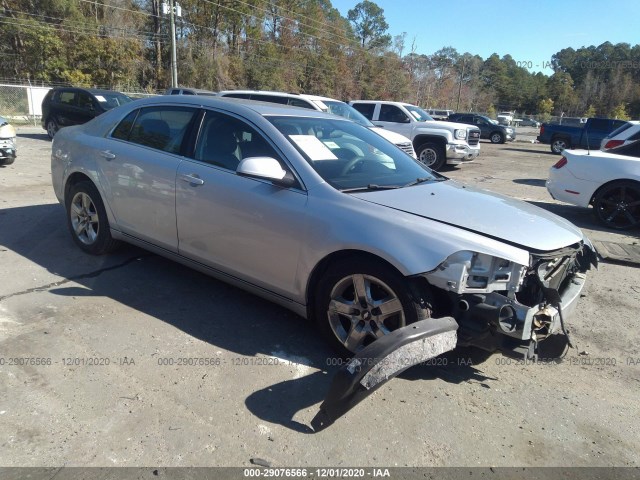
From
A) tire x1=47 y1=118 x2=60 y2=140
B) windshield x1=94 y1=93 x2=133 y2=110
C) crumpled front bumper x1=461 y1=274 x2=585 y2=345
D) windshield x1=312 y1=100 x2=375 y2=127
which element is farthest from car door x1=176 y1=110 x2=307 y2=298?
tire x1=47 y1=118 x2=60 y2=140

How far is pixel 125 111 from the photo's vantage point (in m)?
4.70

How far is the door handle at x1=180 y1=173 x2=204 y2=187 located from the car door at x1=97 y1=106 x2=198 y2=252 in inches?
4.9

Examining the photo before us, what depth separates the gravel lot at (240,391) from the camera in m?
2.47

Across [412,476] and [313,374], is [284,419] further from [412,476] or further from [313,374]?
[412,476]

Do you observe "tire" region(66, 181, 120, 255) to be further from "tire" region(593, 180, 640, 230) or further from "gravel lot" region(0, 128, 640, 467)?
"tire" region(593, 180, 640, 230)

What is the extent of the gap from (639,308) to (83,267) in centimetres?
534

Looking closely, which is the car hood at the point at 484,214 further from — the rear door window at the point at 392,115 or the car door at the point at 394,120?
the rear door window at the point at 392,115

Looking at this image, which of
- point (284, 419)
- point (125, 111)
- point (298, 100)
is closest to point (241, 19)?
point (298, 100)

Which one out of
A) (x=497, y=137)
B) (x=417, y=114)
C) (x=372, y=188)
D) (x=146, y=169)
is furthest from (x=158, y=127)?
(x=497, y=137)

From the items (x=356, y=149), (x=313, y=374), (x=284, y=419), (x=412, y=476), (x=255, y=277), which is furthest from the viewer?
(x=356, y=149)

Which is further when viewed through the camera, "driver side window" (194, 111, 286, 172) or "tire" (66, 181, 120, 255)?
"tire" (66, 181, 120, 255)

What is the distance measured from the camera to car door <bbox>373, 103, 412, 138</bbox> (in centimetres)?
1412

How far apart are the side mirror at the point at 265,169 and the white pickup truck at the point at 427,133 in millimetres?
11116

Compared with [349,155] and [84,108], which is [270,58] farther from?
[349,155]
